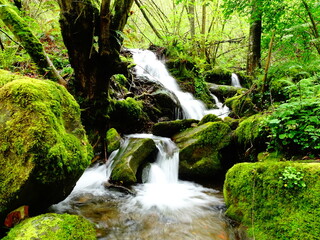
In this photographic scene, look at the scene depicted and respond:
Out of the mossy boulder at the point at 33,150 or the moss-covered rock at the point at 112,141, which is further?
the moss-covered rock at the point at 112,141

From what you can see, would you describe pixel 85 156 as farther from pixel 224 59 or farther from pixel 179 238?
pixel 224 59

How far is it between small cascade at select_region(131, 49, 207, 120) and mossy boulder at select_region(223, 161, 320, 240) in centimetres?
575

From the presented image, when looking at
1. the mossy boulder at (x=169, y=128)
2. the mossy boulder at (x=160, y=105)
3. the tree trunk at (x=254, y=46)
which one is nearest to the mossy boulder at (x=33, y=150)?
the mossy boulder at (x=169, y=128)

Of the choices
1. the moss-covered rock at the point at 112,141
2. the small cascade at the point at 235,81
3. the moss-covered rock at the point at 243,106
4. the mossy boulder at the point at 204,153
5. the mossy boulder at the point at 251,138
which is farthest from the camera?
the small cascade at the point at 235,81

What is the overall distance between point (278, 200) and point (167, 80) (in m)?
8.81

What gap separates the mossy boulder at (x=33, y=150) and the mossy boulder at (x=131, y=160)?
175 cm

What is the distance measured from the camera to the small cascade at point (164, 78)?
8.84m

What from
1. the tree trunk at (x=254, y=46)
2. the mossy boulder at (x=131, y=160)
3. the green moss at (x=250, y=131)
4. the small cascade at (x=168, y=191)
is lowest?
the small cascade at (x=168, y=191)

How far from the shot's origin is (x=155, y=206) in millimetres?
3744

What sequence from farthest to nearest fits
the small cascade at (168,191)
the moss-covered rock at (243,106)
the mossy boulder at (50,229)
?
the moss-covered rock at (243,106)
the small cascade at (168,191)
the mossy boulder at (50,229)

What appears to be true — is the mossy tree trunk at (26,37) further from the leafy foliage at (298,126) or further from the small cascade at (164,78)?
the leafy foliage at (298,126)

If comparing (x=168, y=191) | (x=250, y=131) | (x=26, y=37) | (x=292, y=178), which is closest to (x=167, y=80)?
(x=250, y=131)

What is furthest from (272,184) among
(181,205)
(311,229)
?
(181,205)

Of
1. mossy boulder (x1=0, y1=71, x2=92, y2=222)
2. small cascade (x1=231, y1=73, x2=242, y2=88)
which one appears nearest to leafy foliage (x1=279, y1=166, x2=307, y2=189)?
mossy boulder (x1=0, y1=71, x2=92, y2=222)
